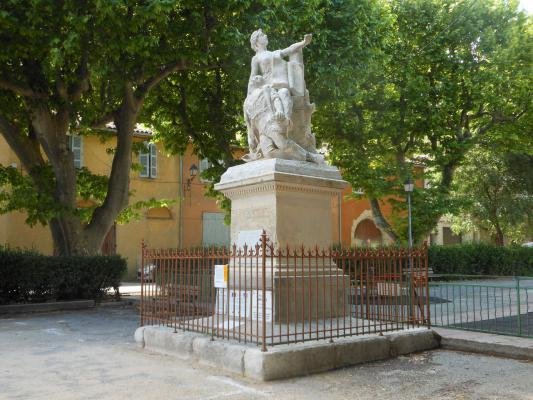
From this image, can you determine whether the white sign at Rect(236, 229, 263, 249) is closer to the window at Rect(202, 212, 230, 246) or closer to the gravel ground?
the gravel ground

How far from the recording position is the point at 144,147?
2250 cm

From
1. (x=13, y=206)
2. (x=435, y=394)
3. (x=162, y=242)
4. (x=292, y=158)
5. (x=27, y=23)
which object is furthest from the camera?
(x=162, y=242)

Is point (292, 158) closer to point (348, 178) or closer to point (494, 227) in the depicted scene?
point (348, 178)

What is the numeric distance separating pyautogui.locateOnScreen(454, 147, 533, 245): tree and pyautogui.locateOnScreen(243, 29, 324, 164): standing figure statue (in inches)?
1005

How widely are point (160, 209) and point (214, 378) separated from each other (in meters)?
24.7

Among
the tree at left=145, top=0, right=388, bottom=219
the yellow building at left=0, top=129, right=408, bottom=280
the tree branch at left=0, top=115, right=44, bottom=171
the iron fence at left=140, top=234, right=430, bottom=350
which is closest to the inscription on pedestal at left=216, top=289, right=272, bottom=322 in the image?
the iron fence at left=140, top=234, right=430, bottom=350

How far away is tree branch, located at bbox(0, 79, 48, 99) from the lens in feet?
50.5

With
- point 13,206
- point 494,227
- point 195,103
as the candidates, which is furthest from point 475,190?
point 13,206

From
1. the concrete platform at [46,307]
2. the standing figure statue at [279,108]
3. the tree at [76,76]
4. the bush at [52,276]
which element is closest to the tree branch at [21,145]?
the tree at [76,76]

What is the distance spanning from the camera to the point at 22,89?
15633 mm

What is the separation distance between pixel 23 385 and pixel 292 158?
16.6 feet

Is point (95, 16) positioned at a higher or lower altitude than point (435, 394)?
higher

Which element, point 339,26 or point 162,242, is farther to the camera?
point 162,242

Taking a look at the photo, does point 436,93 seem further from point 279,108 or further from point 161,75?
point 279,108
